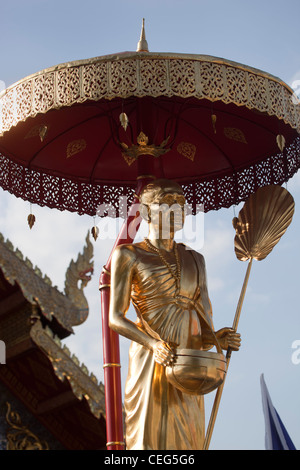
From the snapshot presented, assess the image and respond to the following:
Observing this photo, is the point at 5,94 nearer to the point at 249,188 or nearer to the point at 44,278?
the point at 249,188

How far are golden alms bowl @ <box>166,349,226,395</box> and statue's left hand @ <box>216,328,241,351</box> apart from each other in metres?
0.31

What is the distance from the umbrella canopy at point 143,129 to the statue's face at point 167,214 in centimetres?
45

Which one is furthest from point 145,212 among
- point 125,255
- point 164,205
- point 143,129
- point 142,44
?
point 142,44

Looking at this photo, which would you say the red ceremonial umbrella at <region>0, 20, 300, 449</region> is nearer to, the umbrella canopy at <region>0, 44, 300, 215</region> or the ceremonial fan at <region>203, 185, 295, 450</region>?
the umbrella canopy at <region>0, 44, 300, 215</region>

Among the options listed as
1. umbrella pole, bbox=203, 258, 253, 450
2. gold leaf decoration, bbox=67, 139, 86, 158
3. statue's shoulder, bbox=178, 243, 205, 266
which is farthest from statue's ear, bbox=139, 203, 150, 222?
gold leaf decoration, bbox=67, 139, 86, 158

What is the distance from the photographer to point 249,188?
5.26 m

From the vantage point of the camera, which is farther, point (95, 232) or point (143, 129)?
point (95, 232)

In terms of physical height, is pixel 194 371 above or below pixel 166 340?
below

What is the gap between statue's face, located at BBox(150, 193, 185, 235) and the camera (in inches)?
161

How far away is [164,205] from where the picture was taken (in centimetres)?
411

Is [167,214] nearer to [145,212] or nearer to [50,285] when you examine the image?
[145,212]

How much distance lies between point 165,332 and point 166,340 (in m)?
0.04

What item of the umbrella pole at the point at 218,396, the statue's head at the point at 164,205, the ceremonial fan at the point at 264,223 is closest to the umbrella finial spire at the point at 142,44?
the statue's head at the point at 164,205

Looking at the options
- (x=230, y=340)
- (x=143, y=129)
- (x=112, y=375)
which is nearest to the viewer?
(x=230, y=340)
